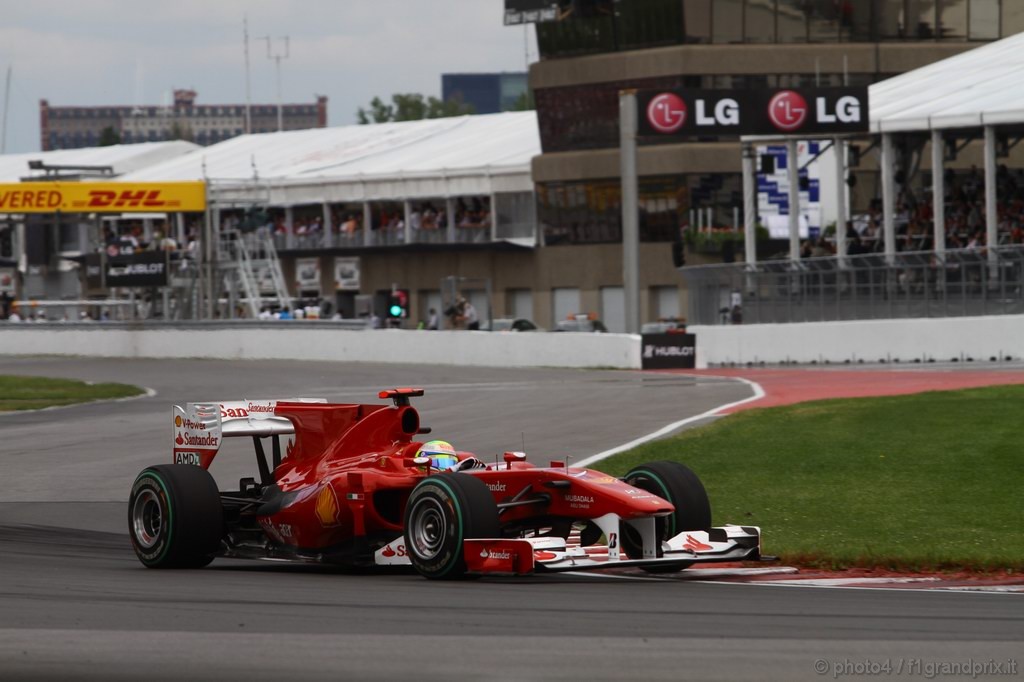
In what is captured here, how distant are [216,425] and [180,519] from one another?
99 cm

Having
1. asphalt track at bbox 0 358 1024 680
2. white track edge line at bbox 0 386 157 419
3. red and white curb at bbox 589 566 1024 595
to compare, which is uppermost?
asphalt track at bbox 0 358 1024 680

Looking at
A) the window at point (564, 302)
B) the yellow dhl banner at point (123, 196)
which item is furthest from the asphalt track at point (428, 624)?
the window at point (564, 302)

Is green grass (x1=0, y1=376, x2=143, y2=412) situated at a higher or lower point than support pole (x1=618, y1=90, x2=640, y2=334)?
lower

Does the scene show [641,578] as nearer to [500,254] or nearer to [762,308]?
[762,308]

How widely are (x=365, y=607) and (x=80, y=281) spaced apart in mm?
61801

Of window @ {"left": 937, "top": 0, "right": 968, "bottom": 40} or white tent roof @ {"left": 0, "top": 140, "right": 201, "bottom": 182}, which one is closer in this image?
window @ {"left": 937, "top": 0, "right": 968, "bottom": 40}

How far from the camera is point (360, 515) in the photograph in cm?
1049

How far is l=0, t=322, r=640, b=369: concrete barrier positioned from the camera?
1526 inches

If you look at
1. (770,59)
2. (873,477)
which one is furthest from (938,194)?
(873,477)

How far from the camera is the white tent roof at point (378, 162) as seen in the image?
67.9m

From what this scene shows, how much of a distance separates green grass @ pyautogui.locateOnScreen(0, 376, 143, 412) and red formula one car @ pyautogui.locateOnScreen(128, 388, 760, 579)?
17.9 m

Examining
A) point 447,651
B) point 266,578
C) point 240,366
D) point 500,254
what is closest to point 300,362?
point 240,366

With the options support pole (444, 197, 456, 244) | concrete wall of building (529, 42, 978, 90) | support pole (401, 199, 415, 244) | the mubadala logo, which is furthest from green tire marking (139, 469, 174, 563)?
support pole (401, 199, 415, 244)

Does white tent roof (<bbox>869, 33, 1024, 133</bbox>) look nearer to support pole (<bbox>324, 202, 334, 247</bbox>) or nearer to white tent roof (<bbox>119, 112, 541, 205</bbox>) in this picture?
white tent roof (<bbox>119, 112, 541, 205</bbox>)
